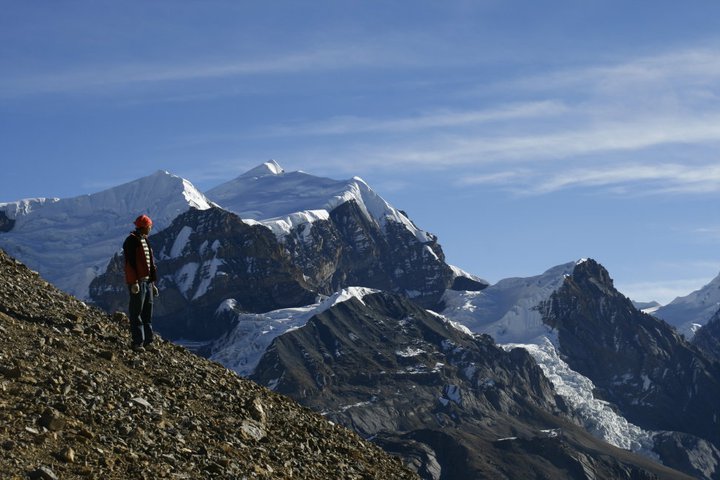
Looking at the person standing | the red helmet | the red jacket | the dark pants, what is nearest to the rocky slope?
the dark pants

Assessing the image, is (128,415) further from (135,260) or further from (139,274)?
(135,260)

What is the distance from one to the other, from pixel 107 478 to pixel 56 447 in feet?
4.30

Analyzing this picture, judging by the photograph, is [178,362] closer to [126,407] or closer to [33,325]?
[33,325]

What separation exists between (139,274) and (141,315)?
1357 mm

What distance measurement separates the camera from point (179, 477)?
96.0 ft

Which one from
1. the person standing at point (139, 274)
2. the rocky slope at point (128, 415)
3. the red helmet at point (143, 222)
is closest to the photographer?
the rocky slope at point (128, 415)

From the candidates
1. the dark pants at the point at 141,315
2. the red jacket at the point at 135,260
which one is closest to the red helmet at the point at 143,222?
the red jacket at the point at 135,260

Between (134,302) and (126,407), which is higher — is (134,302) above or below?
above

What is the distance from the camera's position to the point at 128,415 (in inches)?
1260

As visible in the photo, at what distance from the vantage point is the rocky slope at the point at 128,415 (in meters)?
28.8

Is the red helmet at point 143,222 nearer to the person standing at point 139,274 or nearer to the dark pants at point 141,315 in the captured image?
the person standing at point 139,274

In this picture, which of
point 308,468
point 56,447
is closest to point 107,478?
point 56,447

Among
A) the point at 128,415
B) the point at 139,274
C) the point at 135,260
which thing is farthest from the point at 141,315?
the point at 128,415

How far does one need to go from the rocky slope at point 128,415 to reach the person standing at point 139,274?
764 mm
